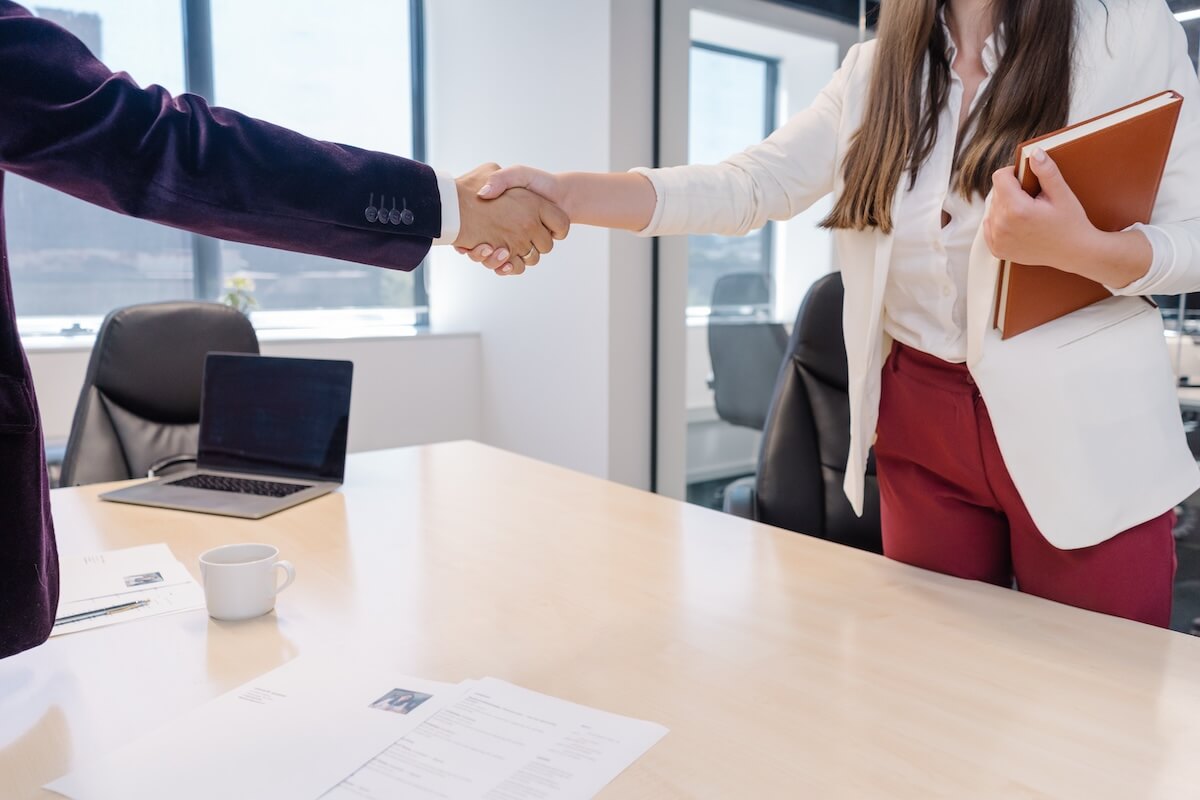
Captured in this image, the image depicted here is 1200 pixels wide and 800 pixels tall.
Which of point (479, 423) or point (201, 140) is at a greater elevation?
point (201, 140)

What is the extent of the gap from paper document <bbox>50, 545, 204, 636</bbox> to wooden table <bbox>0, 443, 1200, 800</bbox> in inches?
1.3

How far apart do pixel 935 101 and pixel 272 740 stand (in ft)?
3.63

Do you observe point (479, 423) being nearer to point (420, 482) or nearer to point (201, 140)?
point (420, 482)

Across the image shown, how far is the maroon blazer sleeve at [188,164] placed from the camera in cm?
92

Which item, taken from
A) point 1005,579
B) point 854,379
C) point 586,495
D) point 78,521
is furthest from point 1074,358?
point 78,521

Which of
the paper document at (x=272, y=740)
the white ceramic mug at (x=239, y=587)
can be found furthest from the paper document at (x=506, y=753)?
the white ceramic mug at (x=239, y=587)

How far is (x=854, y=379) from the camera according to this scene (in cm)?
127

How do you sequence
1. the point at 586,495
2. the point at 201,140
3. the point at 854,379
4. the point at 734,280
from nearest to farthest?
1. the point at 201,140
2. the point at 854,379
3. the point at 586,495
4. the point at 734,280

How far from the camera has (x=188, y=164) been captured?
1066mm

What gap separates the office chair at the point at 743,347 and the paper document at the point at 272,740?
2479 millimetres

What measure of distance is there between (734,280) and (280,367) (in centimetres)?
201

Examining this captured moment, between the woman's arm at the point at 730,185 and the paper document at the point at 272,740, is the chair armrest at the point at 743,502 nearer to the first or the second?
the woman's arm at the point at 730,185

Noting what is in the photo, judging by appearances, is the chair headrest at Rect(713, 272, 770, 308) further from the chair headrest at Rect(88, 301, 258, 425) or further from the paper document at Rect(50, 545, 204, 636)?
the paper document at Rect(50, 545, 204, 636)

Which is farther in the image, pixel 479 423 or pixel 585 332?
pixel 479 423
